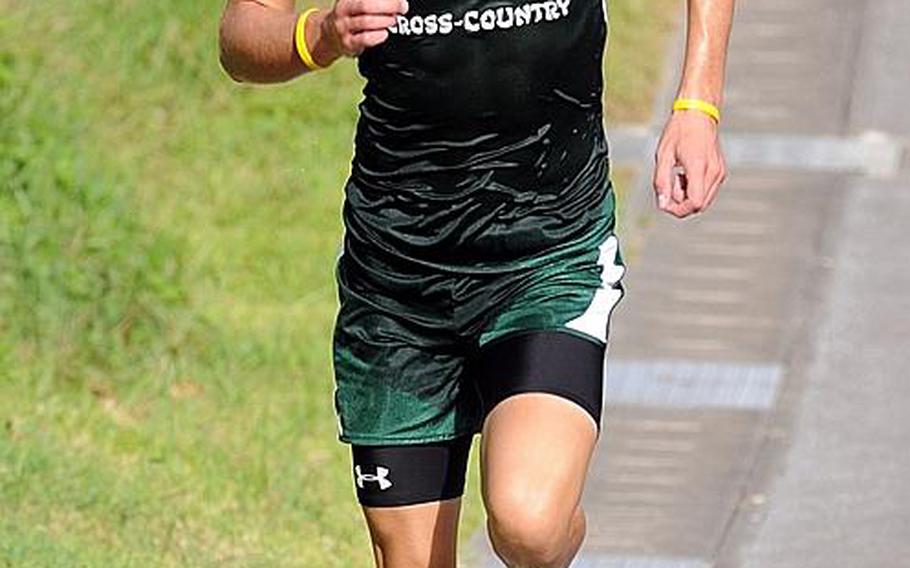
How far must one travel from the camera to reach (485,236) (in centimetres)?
448

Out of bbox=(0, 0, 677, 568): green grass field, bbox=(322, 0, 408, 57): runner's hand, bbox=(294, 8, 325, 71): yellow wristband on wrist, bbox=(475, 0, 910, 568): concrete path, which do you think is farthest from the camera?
bbox=(475, 0, 910, 568): concrete path

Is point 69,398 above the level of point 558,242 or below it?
below

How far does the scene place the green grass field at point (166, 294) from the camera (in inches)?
254

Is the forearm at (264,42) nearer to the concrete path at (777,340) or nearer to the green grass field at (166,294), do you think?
the green grass field at (166,294)

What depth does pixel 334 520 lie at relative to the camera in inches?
258

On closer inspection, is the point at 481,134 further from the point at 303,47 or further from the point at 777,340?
the point at 777,340

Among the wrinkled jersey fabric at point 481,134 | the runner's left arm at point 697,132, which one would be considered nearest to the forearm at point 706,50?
the runner's left arm at point 697,132

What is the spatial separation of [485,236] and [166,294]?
3217 mm

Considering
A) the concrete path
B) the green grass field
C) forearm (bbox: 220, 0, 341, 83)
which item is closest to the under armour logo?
forearm (bbox: 220, 0, 341, 83)

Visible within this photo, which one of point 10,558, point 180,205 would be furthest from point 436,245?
point 180,205

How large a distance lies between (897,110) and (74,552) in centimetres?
493

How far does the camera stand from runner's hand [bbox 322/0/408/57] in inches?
160

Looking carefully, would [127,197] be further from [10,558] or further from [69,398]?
[10,558]

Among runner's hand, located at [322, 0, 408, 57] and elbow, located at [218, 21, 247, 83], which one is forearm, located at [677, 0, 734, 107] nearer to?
runner's hand, located at [322, 0, 408, 57]
